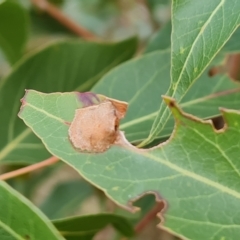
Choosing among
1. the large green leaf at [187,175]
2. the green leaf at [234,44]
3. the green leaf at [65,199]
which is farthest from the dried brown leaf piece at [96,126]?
the green leaf at [65,199]

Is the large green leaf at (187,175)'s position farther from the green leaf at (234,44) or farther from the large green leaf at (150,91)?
the green leaf at (234,44)

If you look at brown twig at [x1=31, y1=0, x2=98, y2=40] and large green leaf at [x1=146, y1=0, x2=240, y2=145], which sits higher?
large green leaf at [x1=146, y1=0, x2=240, y2=145]

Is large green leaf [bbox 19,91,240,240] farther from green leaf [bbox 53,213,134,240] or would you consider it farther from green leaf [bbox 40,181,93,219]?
green leaf [bbox 40,181,93,219]

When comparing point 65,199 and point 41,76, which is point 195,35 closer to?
point 41,76

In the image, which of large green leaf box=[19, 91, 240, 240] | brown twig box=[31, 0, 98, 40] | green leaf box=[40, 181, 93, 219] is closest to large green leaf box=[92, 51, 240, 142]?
large green leaf box=[19, 91, 240, 240]

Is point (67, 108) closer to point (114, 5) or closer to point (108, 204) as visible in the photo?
point (108, 204)

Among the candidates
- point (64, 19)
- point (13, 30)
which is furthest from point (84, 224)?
point (64, 19)

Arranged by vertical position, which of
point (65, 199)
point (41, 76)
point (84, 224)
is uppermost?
point (41, 76)
